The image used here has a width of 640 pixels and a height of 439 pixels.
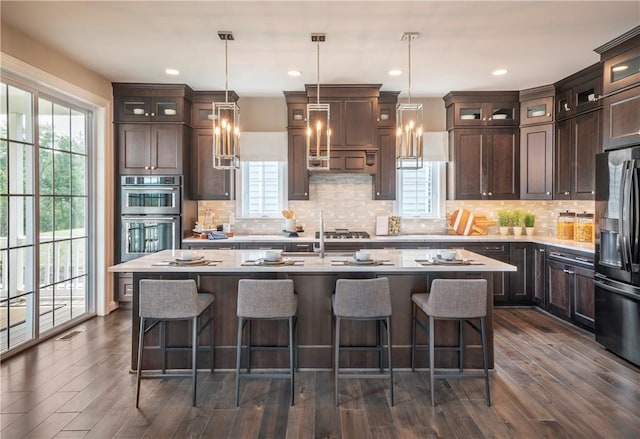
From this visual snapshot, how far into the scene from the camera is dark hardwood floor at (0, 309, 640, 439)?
2.54 metres

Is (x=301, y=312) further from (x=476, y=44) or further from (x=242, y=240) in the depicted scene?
(x=476, y=44)

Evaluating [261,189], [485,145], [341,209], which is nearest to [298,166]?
[261,189]

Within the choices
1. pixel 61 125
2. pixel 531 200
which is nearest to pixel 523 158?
pixel 531 200

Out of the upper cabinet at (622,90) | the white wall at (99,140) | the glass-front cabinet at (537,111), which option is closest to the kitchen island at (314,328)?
the upper cabinet at (622,90)

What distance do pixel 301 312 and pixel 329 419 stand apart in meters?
0.96

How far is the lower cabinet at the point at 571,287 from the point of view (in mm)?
4352

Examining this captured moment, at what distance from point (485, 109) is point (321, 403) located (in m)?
4.70

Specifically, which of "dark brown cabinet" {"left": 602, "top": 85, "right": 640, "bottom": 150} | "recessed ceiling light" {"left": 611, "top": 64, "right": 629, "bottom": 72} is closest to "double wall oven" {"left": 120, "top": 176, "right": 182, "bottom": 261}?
"dark brown cabinet" {"left": 602, "top": 85, "right": 640, "bottom": 150}

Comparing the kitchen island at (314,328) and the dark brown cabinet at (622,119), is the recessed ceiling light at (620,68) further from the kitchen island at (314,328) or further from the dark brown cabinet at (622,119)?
the kitchen island at (314,328)

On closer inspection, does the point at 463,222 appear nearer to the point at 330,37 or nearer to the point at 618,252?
the point at 618,252

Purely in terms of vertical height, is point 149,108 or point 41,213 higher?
point 149,108

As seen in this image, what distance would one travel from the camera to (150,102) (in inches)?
215

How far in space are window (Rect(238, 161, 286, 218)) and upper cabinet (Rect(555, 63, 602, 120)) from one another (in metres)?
3.87

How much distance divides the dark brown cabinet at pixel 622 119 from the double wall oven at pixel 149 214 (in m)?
5.00
